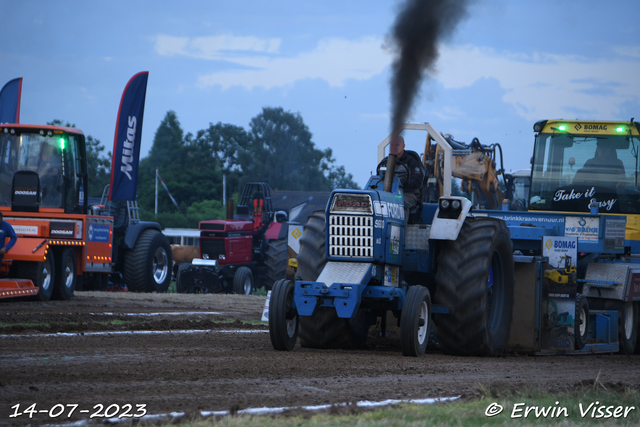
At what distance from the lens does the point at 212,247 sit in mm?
24359

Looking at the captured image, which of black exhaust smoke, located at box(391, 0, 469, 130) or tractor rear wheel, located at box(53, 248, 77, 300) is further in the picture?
tractor rear wheel, located at box(53, 248, 77, 300)

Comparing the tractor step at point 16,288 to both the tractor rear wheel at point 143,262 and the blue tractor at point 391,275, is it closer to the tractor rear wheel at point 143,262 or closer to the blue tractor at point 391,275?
the tractor rear wheel at point 143,262

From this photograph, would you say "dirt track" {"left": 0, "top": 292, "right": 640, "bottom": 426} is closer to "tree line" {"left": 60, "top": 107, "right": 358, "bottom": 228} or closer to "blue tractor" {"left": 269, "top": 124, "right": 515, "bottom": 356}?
"blue tractor" {"left": 269, "top": 124, "right": 515, "bottom": 356}

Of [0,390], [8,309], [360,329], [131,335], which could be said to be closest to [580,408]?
[0,390]

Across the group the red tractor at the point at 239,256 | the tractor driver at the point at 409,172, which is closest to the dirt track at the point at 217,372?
the tractor driver at the point at 409,172

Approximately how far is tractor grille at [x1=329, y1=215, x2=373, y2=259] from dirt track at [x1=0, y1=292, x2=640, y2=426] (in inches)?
40.0

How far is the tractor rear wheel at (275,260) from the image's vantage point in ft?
78.9

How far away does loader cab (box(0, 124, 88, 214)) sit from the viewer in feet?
52.9

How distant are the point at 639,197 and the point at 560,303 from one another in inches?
129

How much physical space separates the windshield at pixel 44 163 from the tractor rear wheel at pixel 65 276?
1.02m

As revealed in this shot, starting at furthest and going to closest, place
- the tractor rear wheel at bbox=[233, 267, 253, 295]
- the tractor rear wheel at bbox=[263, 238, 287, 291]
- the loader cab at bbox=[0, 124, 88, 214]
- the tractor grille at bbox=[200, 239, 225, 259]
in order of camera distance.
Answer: the tractor grille at bbox=[200, 239, 225, 259]
the tractor rear wheel at bbox=[263, 238, 287, 291]
the tractor rear wheel at bbox=[233, 267, 253, 295]
the loader cab at bbox=[0, 124, 88, 214]

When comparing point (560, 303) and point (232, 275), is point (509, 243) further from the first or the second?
point (232, 275)

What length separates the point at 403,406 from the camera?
4902 millimetres

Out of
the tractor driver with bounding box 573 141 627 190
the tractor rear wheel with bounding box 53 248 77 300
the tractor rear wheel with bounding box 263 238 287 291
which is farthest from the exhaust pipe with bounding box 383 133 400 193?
the tractor rear wheel with bounding box 263 238 287 291
